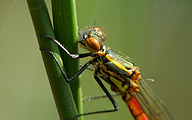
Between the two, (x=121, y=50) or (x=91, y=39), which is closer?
(x=91, y=39)

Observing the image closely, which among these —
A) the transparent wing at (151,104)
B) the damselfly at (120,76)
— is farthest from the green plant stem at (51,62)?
the transparent wing at (151,104)

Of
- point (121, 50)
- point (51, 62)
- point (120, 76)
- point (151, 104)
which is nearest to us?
point (51, 62)

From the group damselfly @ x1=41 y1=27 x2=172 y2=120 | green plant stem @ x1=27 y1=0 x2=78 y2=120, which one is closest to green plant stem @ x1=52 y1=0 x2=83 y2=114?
green plant stem @ x1=27 y1=0 x2=78 y2=120

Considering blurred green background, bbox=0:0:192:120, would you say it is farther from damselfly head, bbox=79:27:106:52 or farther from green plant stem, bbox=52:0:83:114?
green plant stem, bbox=52:0:83:114

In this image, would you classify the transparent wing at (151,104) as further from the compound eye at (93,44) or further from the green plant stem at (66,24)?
the green plant stem at (66,24)

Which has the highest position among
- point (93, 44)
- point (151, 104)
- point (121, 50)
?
point (121, 50)

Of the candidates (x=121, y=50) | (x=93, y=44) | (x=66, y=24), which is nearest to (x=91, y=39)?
(x=93, y=44)

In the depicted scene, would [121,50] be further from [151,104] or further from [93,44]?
[93,44]

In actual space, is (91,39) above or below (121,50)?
below

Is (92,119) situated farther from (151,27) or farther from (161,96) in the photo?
(151,27)
